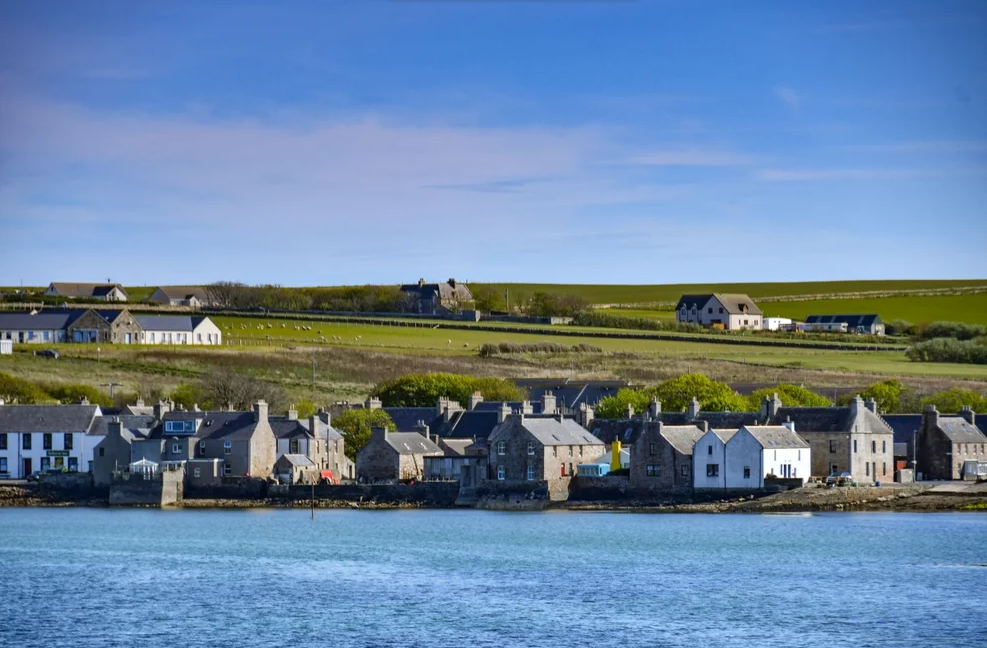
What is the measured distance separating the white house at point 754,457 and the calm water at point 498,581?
4.25m

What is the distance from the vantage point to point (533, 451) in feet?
275

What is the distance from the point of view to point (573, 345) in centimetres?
14612

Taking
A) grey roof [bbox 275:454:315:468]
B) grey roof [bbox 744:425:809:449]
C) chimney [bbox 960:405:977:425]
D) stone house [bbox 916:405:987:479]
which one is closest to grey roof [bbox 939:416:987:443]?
stone house [bbox 916:405:987:479]

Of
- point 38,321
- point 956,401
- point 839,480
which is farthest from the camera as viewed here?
point 38,321

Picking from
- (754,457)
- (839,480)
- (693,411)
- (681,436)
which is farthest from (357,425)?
(839,480)

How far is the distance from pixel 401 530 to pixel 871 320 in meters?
97.8

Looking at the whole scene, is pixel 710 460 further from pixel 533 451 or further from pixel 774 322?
pixel 774 322

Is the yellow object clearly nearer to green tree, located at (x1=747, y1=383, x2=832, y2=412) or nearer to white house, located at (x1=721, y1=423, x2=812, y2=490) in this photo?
white house, located at (x1=721, y1=423, x2=812, y2=490)

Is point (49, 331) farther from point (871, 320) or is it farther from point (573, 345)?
point (871, 320)

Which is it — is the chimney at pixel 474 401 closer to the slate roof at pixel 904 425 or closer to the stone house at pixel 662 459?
the stone house at pixel 662 459

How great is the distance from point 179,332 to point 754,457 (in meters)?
82.2

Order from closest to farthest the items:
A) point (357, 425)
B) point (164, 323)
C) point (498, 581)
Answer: point (498, 581) → point (357, 425) → point (164, 323)

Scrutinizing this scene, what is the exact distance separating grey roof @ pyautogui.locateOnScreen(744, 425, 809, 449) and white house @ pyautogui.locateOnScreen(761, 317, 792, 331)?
277 feet

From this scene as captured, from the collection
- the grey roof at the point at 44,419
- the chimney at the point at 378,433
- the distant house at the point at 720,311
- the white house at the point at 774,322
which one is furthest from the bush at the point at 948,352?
the grey roof at the point at 44,419
